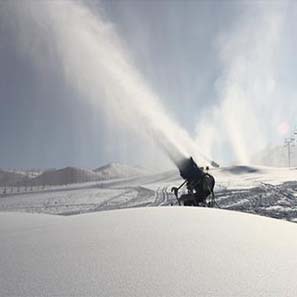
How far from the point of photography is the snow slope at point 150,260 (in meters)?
2.68

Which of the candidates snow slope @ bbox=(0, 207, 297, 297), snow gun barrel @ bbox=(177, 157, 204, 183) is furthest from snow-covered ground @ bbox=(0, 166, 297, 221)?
snow slope @ bbox=(0, 207, 297, 297)

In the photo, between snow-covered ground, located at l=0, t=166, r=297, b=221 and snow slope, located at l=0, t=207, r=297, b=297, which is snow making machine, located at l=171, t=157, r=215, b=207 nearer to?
snow-covered ground, located at l=0, t=166, r=297, b=221

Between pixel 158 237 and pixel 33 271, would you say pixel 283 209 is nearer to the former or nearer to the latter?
pixel 158 237

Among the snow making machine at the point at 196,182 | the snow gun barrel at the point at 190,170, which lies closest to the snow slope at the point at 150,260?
the snow making machine at the point at 196,182

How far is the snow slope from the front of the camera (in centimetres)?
268

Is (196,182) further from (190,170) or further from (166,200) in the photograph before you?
(166,200)

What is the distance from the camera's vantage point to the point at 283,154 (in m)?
183

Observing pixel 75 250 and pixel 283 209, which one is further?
pixel 283 209

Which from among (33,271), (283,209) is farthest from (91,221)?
(283,209)

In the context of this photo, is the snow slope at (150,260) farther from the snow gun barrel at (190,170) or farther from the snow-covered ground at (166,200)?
the snow-covered ground at (166,200)

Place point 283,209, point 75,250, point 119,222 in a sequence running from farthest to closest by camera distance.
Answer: point 283,209
point 119,222
point 75,250

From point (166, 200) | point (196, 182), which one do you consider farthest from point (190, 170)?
point (166, 200)

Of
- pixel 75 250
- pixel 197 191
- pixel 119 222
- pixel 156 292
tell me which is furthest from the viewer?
pixel 197 191

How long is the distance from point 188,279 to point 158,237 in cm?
139
